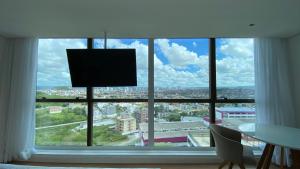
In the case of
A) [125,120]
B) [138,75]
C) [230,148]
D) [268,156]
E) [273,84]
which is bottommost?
[268,156]

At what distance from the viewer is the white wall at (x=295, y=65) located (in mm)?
3797

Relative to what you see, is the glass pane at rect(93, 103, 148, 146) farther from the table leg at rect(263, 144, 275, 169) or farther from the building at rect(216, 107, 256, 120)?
the table leg at rect(263, 144, 275, 169)

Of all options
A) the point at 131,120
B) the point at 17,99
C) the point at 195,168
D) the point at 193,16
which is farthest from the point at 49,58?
the point at 195,168

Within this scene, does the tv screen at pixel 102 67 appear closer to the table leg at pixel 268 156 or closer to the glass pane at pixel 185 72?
the glass pane at pixel 185 72

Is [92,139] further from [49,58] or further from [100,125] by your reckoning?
[49,58]

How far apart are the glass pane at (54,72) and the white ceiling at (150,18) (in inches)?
18.4

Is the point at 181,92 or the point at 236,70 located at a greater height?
the point at 236,70

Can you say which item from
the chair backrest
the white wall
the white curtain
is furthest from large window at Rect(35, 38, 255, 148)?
the chair backrest

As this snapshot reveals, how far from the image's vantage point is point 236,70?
424cm

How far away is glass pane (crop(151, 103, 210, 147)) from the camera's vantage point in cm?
430

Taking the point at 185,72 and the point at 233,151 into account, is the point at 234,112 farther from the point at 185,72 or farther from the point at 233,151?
the point at 233,151

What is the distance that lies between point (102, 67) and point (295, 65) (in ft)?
10.6

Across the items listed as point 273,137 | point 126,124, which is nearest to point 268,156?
point 273,137

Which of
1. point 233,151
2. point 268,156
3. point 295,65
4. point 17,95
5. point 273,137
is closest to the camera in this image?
point 273,137
